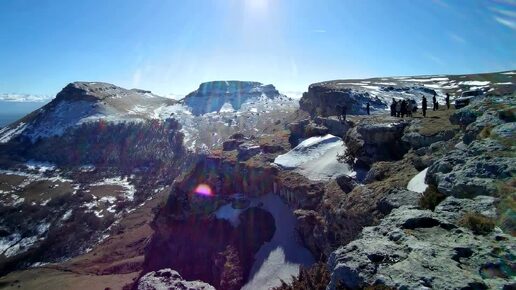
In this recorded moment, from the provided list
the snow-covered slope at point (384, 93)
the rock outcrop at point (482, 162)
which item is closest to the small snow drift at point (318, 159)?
the rock outcrop at point (482, 162)

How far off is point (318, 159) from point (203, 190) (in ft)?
54.8

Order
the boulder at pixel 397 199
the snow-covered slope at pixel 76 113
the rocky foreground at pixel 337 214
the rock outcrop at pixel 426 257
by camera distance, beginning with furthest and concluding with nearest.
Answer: the snow-covered slope at pixel 76 113
the boulder at pixel 397 199
the rocky foreground at pixel 337 214
the rock outcrop at pixel 426 257

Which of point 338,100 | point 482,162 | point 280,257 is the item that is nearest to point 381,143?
point 280,257

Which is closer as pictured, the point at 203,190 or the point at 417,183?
the point at 417,183

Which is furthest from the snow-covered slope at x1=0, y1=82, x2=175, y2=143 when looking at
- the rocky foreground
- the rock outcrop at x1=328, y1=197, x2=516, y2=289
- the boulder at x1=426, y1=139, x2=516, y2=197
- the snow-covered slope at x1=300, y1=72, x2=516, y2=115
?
the rock outcrop at x1=328, y1=197, x2=516, y2=289

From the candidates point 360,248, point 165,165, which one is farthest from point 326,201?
point 165,165

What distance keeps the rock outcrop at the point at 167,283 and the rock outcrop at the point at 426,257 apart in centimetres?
2616

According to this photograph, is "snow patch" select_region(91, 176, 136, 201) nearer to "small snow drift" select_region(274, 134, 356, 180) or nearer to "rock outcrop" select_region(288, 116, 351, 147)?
"rock outcrop" select_region(288, 116, 351, 147)

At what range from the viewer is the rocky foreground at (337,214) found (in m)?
10.6

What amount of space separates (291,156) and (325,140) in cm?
520

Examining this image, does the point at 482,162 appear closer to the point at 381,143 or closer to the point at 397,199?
the point at 397,199

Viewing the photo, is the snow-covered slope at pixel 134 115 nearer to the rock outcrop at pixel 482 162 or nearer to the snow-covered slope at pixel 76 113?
the snow-covered slope at pixel 76 113

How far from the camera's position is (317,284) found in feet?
62.6

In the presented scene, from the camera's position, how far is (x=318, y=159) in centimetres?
4706
